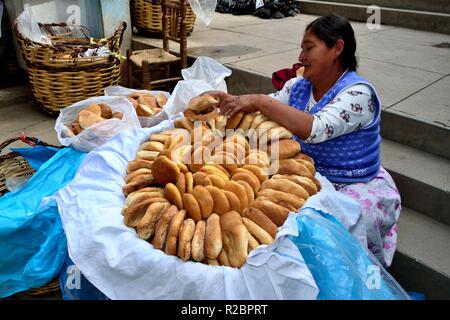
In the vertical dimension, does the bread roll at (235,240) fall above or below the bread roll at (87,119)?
below

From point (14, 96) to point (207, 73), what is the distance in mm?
2256

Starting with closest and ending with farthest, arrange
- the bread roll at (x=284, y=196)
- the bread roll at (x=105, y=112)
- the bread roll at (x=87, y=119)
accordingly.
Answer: the bread roll at (x=284, y=196)
the bread roll at (x=87, y=119)
the bread roll at (x=105, y=112)

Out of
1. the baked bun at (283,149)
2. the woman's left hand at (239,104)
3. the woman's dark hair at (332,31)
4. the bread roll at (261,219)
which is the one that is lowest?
the bread roll at (261,219)

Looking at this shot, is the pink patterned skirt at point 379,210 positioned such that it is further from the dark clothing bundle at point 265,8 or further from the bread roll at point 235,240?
the dark clothing bundle at point 265,8

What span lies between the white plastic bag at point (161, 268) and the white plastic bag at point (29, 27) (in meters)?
2.57

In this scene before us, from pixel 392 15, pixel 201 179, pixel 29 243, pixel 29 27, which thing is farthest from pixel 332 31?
pixel 392 15

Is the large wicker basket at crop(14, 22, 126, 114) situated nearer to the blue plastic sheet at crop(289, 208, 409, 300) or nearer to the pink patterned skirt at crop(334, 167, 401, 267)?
the pink patterned skirt at crop(334, 167, 401, 267)

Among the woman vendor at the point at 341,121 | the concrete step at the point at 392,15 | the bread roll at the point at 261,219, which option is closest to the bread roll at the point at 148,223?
the bread roll at the point at 261,219

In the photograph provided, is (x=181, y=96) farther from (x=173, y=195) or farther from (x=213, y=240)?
(x=213, y=240)

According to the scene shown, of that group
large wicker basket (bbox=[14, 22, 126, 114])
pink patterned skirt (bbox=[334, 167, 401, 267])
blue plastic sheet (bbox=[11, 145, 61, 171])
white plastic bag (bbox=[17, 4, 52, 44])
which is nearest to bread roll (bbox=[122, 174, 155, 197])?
pink patterned skirt (bbox=[334, 167, 401, 267])

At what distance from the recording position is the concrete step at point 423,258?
1979 mm

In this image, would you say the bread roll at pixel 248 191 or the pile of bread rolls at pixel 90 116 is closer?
the bread roll at pixel 248 191

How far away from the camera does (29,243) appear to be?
6.40 ft
